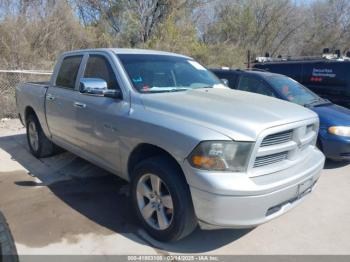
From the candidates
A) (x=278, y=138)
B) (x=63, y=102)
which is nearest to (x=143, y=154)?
(x=278, y=138)

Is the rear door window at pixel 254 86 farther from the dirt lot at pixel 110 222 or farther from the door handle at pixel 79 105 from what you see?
the door handle at pixel 79 105

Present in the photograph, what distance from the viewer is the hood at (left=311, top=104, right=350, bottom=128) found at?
19.1 feet

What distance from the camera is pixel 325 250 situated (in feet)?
11.4

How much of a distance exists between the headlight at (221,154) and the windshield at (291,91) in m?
3.67

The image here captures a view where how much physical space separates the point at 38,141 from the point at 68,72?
162 centimetres

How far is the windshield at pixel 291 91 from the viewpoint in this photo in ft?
20.9

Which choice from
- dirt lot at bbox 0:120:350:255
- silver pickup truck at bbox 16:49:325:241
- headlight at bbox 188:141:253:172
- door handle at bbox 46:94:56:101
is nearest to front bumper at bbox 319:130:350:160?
dirt lot at bbox 0:120:350:255

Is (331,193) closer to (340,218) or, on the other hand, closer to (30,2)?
(340,218)

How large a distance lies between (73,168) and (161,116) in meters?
2.82

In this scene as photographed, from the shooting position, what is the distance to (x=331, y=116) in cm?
596

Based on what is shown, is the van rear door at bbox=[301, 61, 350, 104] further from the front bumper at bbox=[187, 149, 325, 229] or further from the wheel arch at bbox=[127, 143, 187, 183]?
the wheel arch at bbox=[127, 143, 187, 183]

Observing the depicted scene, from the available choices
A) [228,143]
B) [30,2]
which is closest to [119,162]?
[228,143]

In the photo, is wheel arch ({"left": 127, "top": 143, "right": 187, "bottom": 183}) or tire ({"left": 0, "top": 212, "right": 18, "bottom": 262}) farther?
wheel arch ({"left": 127, "top": 143, "right": 187, "bottom": 183})

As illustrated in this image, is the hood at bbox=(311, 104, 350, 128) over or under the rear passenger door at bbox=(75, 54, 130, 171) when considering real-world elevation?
under
